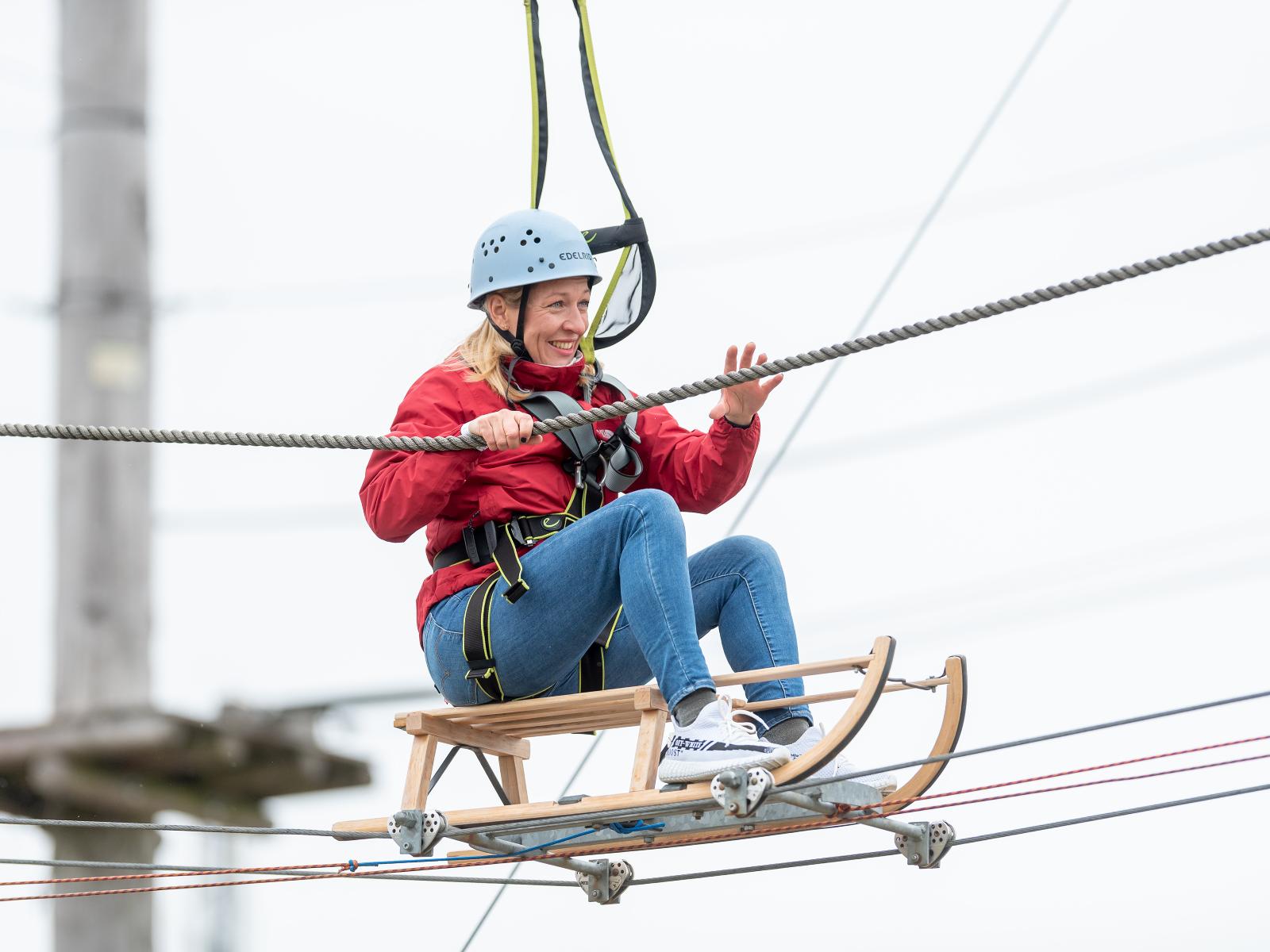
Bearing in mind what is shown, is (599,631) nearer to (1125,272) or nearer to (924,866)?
(924,866)

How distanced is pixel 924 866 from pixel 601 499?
774 millimetres

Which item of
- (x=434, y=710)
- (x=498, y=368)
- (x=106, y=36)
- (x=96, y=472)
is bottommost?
(x=434, y=710)

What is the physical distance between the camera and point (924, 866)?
3230 mm

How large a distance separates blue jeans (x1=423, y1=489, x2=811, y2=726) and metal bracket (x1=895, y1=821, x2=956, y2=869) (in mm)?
323

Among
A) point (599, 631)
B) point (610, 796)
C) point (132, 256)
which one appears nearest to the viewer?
point (610, 796)

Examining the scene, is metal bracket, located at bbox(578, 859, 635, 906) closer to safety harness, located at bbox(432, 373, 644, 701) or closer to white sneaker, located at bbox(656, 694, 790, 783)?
safety harness, located at bbox(432, 373, 644, 701)

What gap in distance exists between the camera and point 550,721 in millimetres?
3160

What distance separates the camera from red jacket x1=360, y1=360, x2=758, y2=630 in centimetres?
302

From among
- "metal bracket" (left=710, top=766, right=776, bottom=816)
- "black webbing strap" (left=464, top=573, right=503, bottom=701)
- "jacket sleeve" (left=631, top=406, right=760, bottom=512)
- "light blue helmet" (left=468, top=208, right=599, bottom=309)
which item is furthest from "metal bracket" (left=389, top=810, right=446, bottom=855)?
"light blue helmet" (left=468, top=208, right=599, bottom=309)

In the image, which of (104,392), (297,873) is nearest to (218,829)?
(297,873)

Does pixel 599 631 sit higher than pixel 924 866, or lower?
higher

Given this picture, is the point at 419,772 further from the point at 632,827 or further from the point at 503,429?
the point at 503,429

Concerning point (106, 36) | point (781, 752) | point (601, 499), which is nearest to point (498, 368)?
point (601, 499)

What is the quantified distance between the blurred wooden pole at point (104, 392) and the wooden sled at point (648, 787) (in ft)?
5.37
